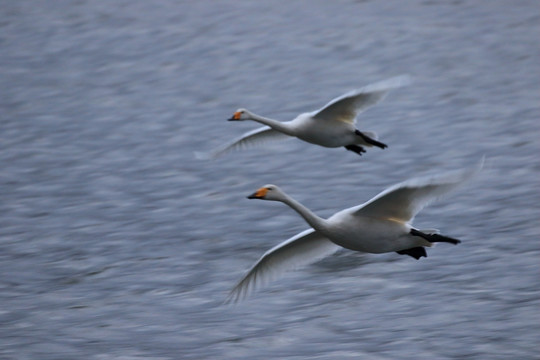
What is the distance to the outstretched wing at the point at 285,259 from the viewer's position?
15.8 m

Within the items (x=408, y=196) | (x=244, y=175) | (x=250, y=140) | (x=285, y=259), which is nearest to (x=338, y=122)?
(x=250, y=140)

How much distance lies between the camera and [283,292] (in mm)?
20906

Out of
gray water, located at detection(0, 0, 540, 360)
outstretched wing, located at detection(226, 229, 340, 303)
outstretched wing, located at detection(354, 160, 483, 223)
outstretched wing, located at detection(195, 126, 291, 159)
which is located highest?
outstretched wing, located at detection(354, 160, 483, 223)

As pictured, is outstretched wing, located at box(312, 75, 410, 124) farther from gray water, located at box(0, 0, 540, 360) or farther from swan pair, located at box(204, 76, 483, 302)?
gray water, located at box(0, 0, 540, 360)

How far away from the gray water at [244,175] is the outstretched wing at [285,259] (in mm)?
2397

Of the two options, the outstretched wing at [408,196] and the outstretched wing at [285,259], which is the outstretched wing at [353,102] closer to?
the outstretched wing at [285,259]

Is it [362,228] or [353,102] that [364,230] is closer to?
[362,228]

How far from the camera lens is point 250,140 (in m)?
20.4

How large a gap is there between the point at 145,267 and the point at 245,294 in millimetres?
7572

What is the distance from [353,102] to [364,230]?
3948mm

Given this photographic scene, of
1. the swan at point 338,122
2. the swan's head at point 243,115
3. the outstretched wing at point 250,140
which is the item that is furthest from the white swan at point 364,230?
the outstretched wing at point 250,140

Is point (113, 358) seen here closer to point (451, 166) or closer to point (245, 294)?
point (245, 294)

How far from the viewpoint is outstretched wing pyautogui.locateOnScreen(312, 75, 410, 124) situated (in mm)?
17672

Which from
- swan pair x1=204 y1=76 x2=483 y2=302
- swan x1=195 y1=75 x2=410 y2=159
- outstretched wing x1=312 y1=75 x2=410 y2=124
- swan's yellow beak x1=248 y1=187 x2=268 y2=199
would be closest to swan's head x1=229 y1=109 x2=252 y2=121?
swan x1=195 y1=75 x2=410 y2=159
